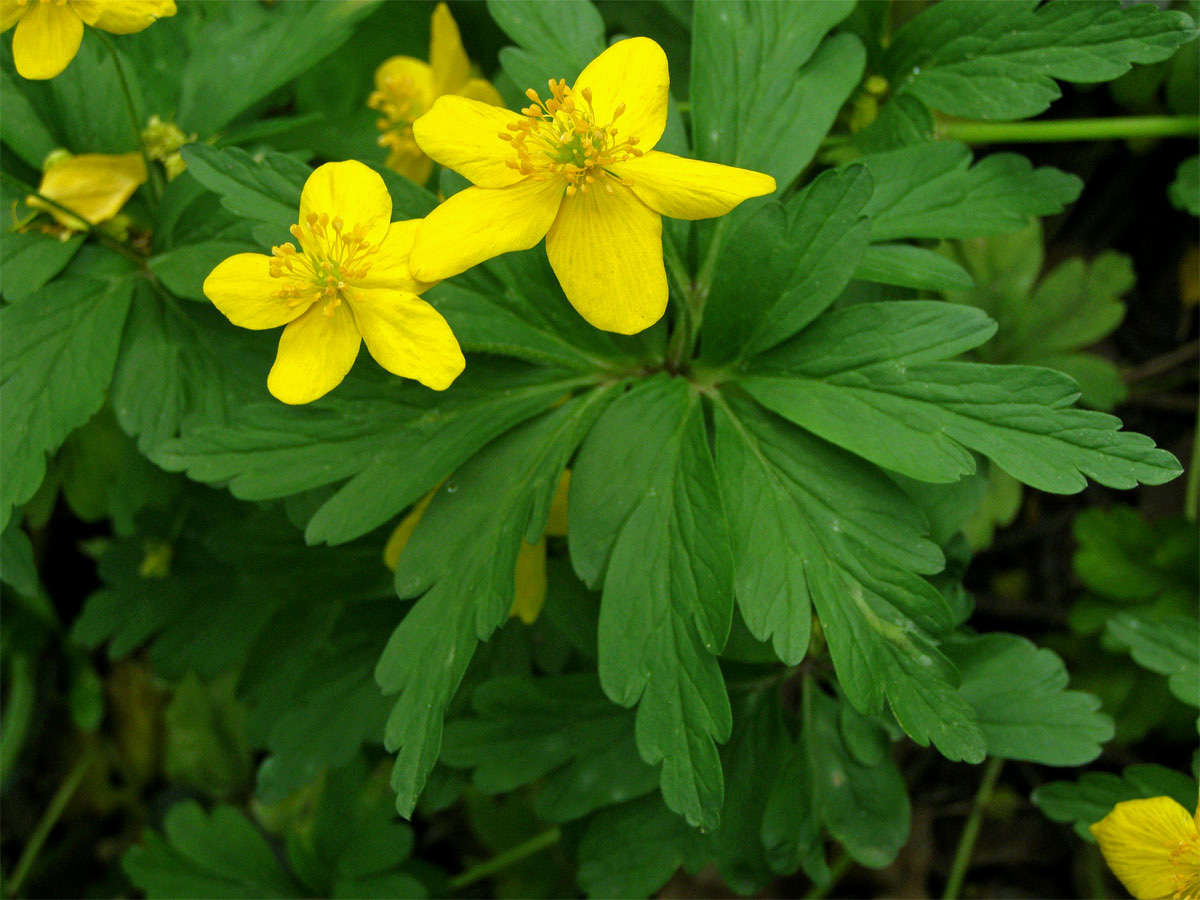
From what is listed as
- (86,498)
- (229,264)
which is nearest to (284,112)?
(86,498)

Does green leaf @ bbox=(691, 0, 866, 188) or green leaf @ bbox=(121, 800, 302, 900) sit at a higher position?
green leaf @ bbox=(691, 0, 866, 188)

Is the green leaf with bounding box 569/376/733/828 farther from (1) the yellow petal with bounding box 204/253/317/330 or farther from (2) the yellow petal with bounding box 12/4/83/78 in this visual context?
(2) the yellow petal with bounding box 12/4/83/78

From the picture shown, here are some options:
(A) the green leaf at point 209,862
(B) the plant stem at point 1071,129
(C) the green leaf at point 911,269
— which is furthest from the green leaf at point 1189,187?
(A) the green leaf at point 209,862

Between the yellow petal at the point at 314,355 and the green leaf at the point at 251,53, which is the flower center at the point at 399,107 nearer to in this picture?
the green leaf at the point at 251,53

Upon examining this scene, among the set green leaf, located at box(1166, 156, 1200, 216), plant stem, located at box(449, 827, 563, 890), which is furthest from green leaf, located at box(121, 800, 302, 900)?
green leaf, located at box(1166, 156, 1200, 216)

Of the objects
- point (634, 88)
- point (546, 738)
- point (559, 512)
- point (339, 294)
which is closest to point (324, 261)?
point (339, 294)

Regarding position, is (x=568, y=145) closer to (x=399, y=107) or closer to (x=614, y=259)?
(x=614, y=259)
